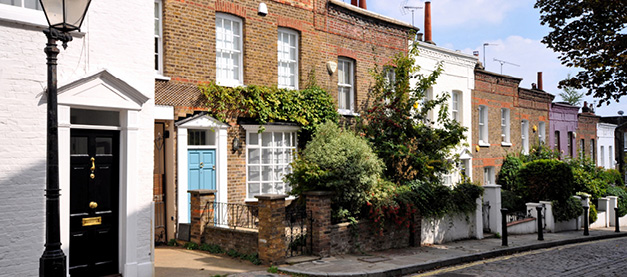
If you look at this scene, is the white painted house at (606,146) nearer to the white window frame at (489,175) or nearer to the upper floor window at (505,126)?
the upper floor window at (505,126)

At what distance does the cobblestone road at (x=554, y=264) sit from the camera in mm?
10761

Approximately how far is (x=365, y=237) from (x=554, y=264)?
14.2ft

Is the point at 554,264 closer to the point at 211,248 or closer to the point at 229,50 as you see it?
the point at 211,248

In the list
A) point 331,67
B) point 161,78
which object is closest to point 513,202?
point 331,67

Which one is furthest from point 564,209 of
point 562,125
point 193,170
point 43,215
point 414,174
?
point 43,215

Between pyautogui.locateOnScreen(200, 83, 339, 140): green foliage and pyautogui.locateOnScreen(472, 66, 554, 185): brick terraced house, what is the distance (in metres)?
10.3

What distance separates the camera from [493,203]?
16328mm

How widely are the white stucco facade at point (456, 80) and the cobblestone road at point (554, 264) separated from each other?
7.07 m

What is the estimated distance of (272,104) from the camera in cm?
1408

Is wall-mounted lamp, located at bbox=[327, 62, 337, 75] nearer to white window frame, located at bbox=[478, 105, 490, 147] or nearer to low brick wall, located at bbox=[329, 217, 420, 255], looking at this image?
low brick wall, located at bbox=[329, 217, 420, 255]

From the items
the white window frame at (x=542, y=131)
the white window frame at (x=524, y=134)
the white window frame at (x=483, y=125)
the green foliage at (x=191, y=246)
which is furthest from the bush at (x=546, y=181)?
the green foliage at (x=191, y=246)

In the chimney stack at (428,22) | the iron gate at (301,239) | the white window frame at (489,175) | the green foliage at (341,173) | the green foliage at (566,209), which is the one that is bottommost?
the green foliage at (566,209)

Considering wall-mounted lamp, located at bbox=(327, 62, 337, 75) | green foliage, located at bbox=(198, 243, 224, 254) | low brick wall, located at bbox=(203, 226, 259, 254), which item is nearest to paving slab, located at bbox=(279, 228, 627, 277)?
low brick wall, located at bbox=(203, 226, 259, 254)

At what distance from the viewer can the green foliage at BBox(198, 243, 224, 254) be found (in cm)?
1120
